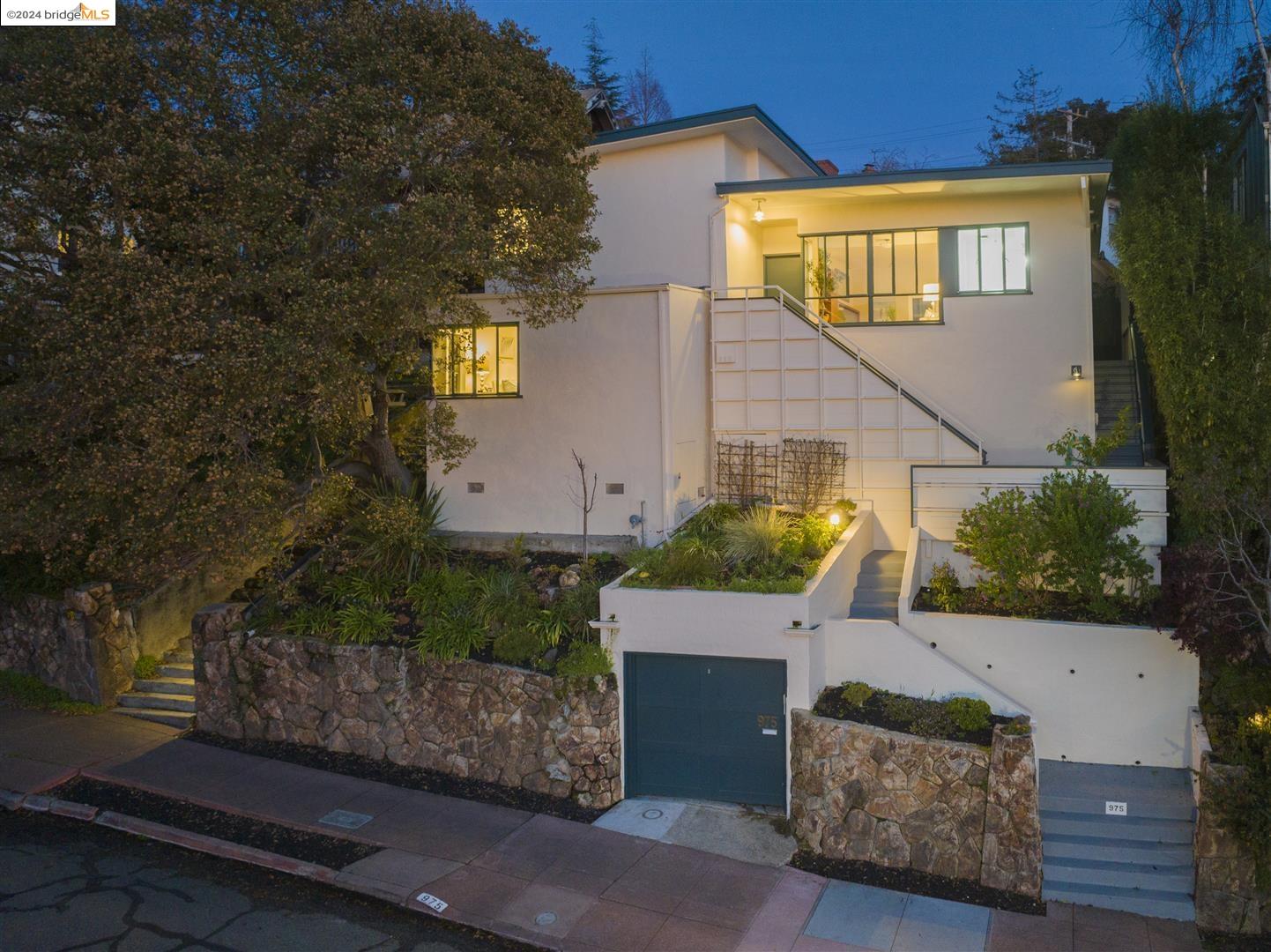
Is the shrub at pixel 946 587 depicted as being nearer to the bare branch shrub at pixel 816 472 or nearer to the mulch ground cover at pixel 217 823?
the bare branch shrub at pixel 816 472

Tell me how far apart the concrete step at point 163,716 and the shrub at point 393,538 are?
3414 millimetres

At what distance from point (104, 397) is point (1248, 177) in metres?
16.5

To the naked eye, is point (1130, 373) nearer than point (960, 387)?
No

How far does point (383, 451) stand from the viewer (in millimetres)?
16016

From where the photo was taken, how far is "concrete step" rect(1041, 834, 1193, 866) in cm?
1020

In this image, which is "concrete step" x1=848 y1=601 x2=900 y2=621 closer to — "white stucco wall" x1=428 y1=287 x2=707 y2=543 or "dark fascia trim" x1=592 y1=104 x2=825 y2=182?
"white stucco wall" x1=428 y1=287 x2=707 y2=543

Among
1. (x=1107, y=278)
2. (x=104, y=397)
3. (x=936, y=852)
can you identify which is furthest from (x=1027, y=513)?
(x=1107, y=278)

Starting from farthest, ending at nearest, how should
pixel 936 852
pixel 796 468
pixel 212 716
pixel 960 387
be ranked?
pixel 960 387
pixel 796 468
pixel 212 716
pixel 936 852

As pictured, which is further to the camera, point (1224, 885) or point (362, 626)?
point (362, 626)

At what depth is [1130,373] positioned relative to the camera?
63.3 feet

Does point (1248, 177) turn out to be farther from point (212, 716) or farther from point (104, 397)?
point (212, 716)

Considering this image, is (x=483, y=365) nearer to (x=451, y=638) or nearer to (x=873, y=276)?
(x=451, y=638)

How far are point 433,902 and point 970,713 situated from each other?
19.9 ft

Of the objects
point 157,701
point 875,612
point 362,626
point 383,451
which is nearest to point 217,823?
→ point 362,626
